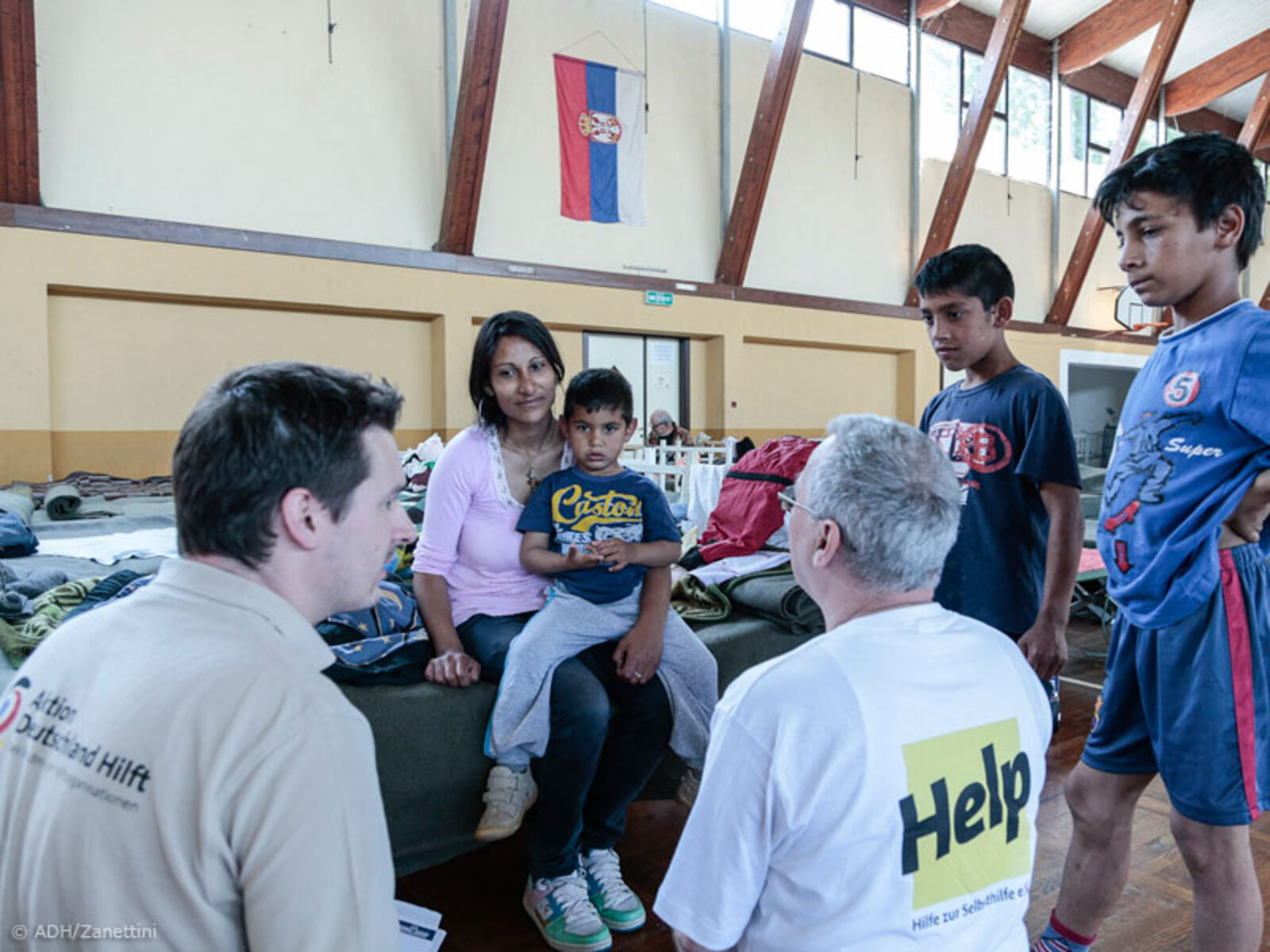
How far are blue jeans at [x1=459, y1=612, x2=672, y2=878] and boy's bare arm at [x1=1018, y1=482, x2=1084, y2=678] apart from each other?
754mm

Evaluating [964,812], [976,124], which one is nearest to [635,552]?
[964,812]

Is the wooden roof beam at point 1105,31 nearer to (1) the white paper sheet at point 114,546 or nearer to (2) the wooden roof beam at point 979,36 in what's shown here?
(2) the wooden roof beam at point 979,36

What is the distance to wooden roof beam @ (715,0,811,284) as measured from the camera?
306 inches

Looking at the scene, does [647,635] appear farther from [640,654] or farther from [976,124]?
[976,124]

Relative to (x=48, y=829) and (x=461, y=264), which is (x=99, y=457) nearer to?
(x=461, y=264)

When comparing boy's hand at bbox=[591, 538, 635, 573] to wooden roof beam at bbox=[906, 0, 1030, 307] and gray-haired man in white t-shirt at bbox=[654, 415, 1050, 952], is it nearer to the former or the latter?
gray-haired man in white t-shirt at bbox=[654, 415, 1050, 952]

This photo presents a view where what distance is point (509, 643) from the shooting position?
174 cm

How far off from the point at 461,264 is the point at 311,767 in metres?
7.02

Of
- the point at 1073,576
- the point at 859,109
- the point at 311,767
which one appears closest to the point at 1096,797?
the point at 1073,576

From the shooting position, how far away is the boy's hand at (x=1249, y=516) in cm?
118

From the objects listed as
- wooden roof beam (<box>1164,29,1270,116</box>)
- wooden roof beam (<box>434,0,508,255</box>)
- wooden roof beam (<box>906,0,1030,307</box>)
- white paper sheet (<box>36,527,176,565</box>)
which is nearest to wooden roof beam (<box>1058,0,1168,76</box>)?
wooden roof beam (<box>906,0,1030,307</box>)

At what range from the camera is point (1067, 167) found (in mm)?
11711

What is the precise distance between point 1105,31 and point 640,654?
11903mm

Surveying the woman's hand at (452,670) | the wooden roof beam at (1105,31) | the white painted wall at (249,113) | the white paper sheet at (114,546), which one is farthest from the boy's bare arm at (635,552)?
the wooden roof beam at (1105,31)
